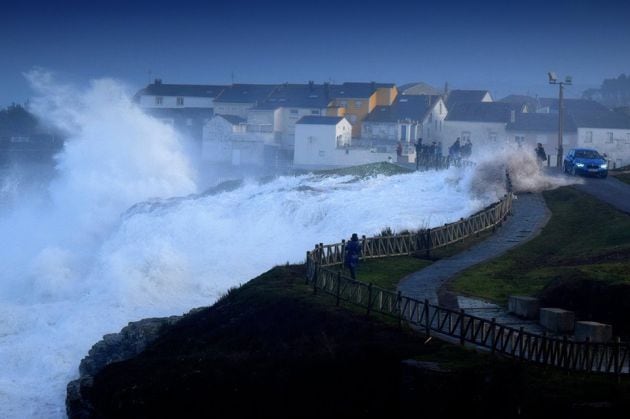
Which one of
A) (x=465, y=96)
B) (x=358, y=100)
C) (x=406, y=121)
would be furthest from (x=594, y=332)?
(x=465, y=96)

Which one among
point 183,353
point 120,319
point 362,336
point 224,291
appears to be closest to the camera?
point 362,336

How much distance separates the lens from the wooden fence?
17234 mm

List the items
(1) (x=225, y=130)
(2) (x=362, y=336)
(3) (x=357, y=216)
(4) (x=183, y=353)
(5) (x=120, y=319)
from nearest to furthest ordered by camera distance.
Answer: (2) (x=362, y=336)
(4) (x=183, y=353)
(5) (x=120, y=319)
(3) (x=357, y=216)
(1) (x=225, y=130)

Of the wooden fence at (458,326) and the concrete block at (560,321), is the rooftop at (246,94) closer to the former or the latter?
the wooden fence at (458,326)

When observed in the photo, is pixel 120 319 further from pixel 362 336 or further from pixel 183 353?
pixel 362 336

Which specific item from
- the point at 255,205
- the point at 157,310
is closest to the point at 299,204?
the point at 255,205

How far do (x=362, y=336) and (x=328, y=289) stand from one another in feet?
13.8

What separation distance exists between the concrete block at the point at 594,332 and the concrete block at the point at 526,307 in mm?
2263

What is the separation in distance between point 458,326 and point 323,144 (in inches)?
2670

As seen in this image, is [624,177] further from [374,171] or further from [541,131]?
[541,131]

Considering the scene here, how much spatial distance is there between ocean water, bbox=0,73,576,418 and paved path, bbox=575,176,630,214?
157 inches

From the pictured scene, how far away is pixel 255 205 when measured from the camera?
48812 mm

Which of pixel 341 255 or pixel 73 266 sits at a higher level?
pixel 341 255

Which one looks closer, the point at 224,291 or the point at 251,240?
the point at 224,291
